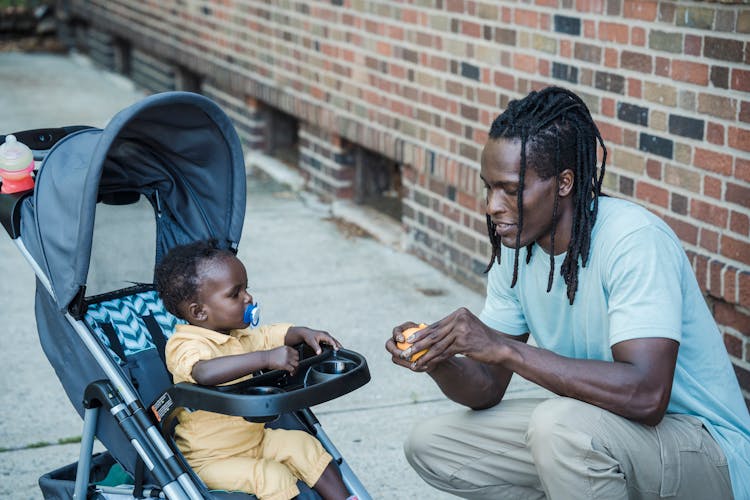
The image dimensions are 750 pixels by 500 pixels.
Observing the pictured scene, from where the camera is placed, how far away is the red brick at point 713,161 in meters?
4.03

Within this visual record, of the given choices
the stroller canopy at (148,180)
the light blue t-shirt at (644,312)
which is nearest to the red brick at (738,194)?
the light blue t-shirt at (644,312)

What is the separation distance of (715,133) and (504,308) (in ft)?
4.37

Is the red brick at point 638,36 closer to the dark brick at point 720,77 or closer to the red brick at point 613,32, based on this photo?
the red brick at point 613,32

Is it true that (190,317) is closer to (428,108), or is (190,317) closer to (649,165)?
(649,165)

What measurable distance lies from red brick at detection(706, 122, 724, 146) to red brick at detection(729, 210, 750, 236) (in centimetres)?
27

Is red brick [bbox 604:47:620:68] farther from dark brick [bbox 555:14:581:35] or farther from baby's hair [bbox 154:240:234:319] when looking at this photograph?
baby's hair [bbox 154:240:234:319]

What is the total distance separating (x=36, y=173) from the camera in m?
3.29

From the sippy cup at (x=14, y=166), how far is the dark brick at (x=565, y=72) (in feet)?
8.18

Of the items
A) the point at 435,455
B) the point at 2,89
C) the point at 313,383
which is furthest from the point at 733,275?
the point at 2,89

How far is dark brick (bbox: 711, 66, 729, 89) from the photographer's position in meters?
3.96

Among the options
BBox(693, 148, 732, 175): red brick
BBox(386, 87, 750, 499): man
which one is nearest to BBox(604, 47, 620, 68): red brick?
BBox(693, 148, 732, 175): red brick

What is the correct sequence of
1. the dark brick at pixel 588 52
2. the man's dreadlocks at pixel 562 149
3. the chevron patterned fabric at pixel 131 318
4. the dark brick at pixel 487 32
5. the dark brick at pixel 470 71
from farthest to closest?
the dark brick at pixel 470 71 → the dark brick at pixel 487 32 → the dark brick at pixel 588 52 → the chevron patterned fabric at pixel 131 318 → the man's dreadlocks at pixel 562 149

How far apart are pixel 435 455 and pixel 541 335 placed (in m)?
0.48

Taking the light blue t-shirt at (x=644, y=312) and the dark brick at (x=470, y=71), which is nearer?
the light blue t-shirt at (x=644, y=312)
